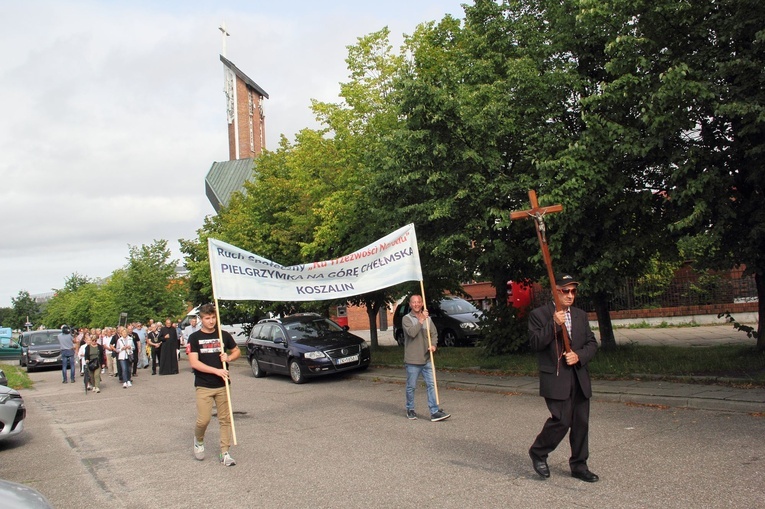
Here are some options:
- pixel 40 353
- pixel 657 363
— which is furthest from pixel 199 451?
pixel 40 353

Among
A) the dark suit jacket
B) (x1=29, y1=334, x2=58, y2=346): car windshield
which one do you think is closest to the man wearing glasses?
the dark suit jacket

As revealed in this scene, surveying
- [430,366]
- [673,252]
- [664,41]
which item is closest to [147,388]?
[430,366]

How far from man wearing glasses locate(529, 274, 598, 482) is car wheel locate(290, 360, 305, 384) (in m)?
10.5

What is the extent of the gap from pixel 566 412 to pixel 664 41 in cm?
745

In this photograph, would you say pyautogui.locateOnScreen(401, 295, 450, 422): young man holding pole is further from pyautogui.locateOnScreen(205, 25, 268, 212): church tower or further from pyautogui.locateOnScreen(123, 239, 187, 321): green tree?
pyautogui.locateOnScreen(205, 25, 268, 212): church tower

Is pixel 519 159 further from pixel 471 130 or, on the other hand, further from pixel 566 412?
pixel 566 412

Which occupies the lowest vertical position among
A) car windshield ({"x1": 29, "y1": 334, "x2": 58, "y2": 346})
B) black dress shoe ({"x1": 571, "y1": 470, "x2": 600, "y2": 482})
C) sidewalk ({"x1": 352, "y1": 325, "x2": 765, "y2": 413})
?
sidewalk ({"x1": 352, "y1": 325, "x2": 765, "y2": 413})

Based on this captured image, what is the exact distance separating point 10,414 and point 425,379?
6047 millimetres

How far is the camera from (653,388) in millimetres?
10172

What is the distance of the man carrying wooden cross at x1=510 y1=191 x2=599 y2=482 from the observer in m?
5.57

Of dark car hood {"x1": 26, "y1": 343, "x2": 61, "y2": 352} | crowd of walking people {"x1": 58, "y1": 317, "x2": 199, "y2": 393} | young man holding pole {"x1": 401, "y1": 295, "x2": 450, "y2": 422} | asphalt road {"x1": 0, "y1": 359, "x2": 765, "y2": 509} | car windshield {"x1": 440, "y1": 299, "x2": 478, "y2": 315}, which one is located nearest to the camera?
asphalt road {"x1": 0, "y1": 359, "x2": 765, "y2": 509}

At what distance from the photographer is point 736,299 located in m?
20.9

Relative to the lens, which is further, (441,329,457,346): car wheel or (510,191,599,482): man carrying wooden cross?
(441,329,457,346): car wheel

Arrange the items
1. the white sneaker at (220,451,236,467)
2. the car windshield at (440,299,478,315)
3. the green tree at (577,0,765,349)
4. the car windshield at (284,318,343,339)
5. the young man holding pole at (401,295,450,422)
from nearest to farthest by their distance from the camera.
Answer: the white sneaker at (220,451,236,467)
the green tree at (577,0,765,349)
the young man holding pole at (401,295,450,422)
the car windshield at (284,318,343,339)
the car windshield at (440,299,478,315)
